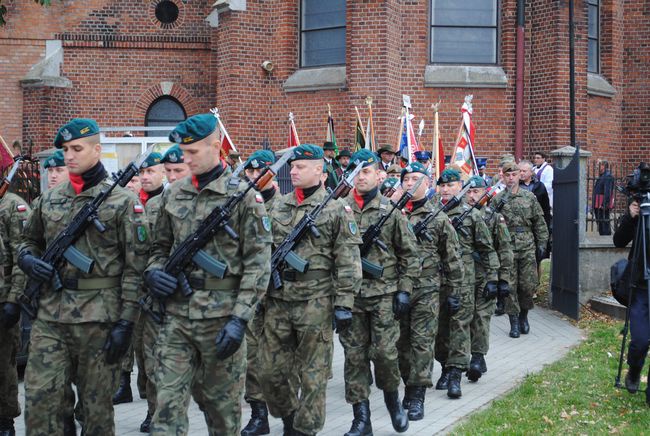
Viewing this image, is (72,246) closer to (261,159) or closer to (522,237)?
(261,159)

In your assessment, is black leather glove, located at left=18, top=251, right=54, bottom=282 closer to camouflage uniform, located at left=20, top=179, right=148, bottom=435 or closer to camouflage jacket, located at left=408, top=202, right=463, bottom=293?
camouflage uniform, located at left=20, top=179, right=148, bottom=435

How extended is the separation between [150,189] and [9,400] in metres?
2.43

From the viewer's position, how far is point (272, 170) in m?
6.60

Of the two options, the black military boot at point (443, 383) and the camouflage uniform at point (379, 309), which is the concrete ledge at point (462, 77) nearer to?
the black military boot at point (443, 383)

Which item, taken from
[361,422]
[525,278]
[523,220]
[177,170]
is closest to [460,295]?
[361,422]

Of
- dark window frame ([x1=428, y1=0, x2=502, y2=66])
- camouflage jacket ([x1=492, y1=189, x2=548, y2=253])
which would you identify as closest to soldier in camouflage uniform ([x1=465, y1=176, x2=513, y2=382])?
camouflage jacket ([x1=492, y1=189, x2=548, y2=253])

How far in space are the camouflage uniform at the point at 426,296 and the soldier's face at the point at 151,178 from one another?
7.75ft

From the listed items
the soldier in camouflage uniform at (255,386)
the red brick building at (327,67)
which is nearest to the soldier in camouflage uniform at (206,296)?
the soldier in camouflage uniform at (255,386)

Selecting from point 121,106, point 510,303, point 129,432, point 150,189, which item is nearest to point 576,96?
point 510,303

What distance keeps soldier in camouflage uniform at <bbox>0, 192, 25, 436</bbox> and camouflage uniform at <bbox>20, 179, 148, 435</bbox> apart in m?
1.23

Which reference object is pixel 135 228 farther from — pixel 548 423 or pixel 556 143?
pixel 556 143

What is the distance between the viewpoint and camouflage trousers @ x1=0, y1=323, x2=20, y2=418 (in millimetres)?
7289

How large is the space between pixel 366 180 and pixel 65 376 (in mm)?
3253

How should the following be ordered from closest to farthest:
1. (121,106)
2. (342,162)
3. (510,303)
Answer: (510,303)
(342,162)
(121,106)
